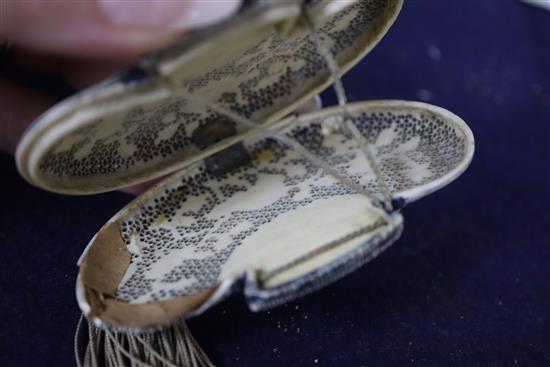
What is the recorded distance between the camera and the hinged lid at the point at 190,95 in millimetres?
508

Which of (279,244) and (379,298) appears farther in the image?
(379,298)

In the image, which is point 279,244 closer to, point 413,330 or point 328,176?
point 328,176

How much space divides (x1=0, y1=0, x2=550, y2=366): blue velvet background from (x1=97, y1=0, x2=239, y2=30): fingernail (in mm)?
318

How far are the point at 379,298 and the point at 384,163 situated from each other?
190 millimetres

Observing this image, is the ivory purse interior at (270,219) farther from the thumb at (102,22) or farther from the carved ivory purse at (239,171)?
the thumb at (102,22)

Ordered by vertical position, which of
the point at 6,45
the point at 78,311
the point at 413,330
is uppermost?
the point at 6,45

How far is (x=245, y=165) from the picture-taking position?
791 millimetres

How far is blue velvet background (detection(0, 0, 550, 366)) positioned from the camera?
0.76 metres

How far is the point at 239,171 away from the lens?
79cm

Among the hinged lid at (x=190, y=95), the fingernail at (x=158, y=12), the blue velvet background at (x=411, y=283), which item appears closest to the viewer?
the hinged lid at (x=190, y=95)

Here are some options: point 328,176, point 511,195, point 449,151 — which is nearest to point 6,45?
point 328,176

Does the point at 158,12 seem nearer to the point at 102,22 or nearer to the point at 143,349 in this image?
A: the point at 102,22

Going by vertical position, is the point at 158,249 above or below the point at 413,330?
above

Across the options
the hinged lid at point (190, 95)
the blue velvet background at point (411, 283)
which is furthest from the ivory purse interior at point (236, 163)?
the blue velvet background at point (411, 283)
